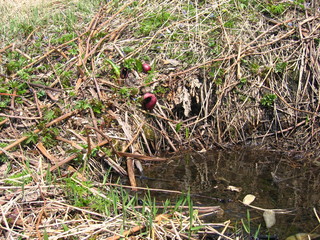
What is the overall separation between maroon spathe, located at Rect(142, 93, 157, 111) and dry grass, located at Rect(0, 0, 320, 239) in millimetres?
86

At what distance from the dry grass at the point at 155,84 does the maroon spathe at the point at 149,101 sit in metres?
0.09

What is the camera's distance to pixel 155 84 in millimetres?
3514

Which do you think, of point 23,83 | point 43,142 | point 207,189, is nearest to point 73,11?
point 23,83

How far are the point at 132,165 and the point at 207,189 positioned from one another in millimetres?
624

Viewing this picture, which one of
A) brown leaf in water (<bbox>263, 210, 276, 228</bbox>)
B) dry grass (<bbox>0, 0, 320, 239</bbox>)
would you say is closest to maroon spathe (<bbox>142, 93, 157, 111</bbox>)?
dry grass (<bbox>0, 0, 320, 239</bbox>)

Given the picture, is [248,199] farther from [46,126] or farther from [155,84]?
[46,126]

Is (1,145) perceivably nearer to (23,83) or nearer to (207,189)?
(23,83)

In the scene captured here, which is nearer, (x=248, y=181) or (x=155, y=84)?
(x=248, y=181)

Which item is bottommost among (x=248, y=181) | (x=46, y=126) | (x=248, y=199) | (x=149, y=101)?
(x=248, y=181)

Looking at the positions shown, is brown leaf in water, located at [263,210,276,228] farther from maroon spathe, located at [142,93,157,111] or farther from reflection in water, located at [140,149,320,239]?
maroon spathe, located at [142,93,157,111]

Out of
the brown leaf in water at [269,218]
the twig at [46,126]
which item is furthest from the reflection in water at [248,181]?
the twig at [46,126]

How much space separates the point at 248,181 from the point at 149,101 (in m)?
1.11

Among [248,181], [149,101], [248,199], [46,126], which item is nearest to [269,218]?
[248,199]

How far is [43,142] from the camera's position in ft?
9.71
